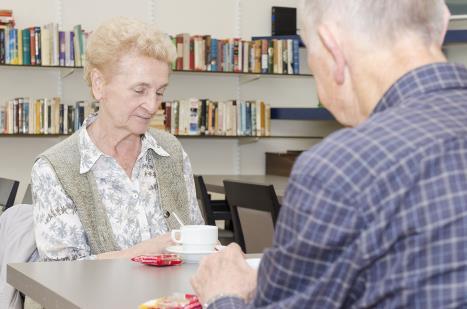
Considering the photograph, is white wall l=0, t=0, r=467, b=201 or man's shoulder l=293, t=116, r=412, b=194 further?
white wall l=0, t=0, r=467, b=201

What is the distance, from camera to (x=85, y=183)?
2.47m

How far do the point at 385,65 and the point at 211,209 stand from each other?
374 cm

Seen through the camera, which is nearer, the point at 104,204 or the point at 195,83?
the point at 104,204

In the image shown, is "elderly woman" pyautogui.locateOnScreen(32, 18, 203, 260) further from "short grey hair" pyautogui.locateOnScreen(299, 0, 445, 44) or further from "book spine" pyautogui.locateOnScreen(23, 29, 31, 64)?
"book spine" pyautogui.locateOnScreen(23, 29, 31, 64)

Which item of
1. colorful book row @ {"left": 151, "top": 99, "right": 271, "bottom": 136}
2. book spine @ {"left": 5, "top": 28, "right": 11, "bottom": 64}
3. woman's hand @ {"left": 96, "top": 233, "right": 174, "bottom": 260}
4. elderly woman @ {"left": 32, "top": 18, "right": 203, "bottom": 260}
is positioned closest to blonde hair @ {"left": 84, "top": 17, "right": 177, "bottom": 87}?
elderly woman @ {"left": 32, "top": 18, "right": 203, "bottom": 260}

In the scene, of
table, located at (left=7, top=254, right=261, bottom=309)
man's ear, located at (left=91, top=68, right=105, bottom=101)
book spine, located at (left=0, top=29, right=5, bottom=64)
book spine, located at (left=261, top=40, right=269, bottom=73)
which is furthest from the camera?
book spine, located at (left=261, top=40, right=269, bottom=73)

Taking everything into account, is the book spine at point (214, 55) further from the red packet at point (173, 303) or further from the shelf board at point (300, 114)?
the red packet at point (173, 303)

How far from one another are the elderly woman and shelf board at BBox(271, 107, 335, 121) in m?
4.01

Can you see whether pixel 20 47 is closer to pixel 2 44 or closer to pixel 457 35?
pixel 2 44

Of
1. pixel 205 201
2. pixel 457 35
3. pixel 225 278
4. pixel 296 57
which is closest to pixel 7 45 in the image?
pixel 205 201

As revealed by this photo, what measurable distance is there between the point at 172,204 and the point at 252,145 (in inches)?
184

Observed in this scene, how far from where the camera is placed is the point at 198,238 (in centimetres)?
212

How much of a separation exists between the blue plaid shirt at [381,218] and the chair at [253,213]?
229 cm

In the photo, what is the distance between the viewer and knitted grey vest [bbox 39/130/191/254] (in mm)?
2420
